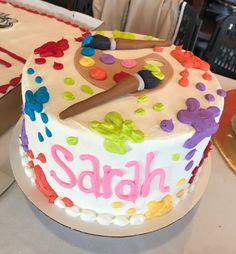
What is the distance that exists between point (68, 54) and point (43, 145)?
8.9 inches

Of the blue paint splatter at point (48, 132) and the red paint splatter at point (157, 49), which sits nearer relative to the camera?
the blue paint splatter at point (48, 132)

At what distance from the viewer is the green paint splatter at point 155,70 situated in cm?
84

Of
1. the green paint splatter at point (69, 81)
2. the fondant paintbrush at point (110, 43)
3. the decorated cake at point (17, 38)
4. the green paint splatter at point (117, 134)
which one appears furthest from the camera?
the decorated cake at point (17, 38)

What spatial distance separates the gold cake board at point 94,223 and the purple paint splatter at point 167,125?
22 centimetres

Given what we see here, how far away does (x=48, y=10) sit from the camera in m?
1.57

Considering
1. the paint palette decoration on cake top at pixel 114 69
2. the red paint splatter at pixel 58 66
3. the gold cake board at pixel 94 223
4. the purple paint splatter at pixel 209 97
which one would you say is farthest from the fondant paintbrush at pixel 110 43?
the gold cake board at pixel 94 223

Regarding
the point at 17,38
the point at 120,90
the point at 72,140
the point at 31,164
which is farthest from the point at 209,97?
the point at 17,38

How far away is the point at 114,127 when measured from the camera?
0.71 m

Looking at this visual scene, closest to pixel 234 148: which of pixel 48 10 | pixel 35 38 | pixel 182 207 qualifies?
pixel 182 207

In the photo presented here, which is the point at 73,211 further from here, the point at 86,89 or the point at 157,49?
the point at 157,49

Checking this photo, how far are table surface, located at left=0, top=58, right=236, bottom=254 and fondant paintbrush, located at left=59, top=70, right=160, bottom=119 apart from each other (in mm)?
292

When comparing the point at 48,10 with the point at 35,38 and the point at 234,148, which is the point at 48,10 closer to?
the point at 35,38

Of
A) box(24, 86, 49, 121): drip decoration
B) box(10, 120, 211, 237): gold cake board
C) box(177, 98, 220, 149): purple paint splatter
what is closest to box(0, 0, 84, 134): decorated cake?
box(10, 120, 211, 237): gold cake board

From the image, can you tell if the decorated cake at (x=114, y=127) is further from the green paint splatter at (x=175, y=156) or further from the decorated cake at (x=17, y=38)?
the decorated cake at (x=17, y=38)
